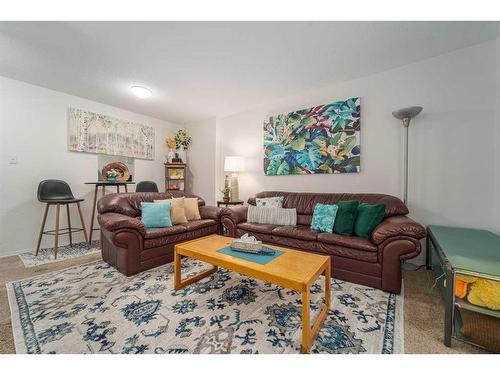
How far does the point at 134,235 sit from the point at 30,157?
2346 mm

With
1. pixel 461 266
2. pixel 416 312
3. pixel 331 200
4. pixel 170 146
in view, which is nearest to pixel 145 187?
pixel 170 146

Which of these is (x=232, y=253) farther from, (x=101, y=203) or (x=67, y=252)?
(x=67, y=252)

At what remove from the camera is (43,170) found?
3.12 m

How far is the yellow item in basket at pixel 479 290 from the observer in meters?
1.13

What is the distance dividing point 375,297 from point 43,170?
14.9 ft

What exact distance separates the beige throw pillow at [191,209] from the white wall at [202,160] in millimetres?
1302

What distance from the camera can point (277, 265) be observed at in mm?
1479

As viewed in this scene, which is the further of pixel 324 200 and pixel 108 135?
pixel 108 135

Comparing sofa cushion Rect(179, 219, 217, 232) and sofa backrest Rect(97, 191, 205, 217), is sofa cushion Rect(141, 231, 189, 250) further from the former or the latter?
sofa backrest Rect(97, 191, 205, 217)

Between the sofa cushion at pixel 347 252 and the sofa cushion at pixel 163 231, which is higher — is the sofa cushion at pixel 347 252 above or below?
below

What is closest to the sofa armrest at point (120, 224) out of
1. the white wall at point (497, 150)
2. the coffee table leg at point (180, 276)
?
the coffee table leg at point (180, 276)

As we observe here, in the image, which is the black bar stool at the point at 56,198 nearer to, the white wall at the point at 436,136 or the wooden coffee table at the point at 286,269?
the wooden coffee table at the point at 286,269

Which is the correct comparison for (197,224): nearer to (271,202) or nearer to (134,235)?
(134,235)
